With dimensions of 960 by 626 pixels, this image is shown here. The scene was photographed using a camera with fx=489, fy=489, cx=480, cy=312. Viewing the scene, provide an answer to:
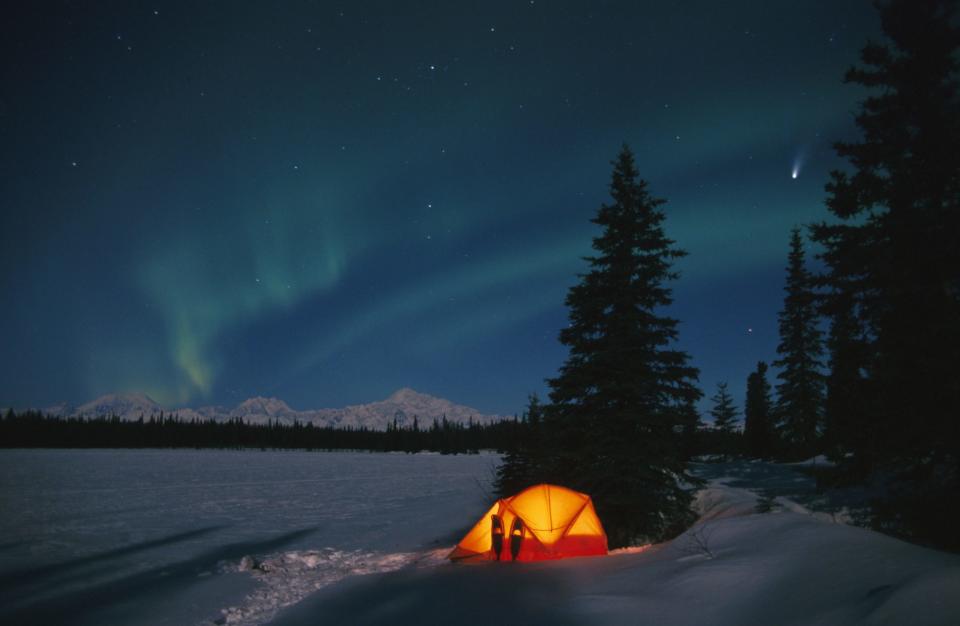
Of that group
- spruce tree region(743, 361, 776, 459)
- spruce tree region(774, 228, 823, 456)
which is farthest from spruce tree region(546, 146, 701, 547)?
spruce tree region(743, 361, 776, 459)

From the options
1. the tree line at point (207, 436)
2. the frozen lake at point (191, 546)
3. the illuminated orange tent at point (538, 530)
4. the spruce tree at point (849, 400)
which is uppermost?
the spruce tree at point (849, 400)

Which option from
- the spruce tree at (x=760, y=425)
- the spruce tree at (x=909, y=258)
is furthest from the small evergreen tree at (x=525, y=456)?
the spruce tree at (x=760, y=425)

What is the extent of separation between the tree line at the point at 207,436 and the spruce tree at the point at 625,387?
339 ft

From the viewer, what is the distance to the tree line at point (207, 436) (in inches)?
4872

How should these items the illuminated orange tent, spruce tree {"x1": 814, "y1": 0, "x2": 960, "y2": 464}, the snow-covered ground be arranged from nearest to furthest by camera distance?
the snow-covered ground
spruce tree {"x1": 814, "y1": 0, "x2": 960, "y2": 464}
the illuminated orange tent

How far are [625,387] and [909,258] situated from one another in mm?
7174

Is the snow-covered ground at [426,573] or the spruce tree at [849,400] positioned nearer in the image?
the snow-covered ground at [426,573]

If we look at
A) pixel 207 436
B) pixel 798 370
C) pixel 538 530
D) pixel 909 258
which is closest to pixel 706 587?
pixel 538 530

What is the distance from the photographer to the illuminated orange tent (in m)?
12.2

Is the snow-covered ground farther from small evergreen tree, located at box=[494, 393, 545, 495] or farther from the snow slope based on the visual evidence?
small evergreen tree, located at box=[494, 393, 545, 495]

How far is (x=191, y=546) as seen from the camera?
16.0m

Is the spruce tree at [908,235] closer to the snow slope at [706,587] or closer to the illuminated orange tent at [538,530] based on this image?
the snow slope at [706,587]

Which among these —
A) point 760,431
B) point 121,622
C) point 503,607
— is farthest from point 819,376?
point 121,622

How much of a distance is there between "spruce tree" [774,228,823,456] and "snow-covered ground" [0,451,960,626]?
13.2 m
